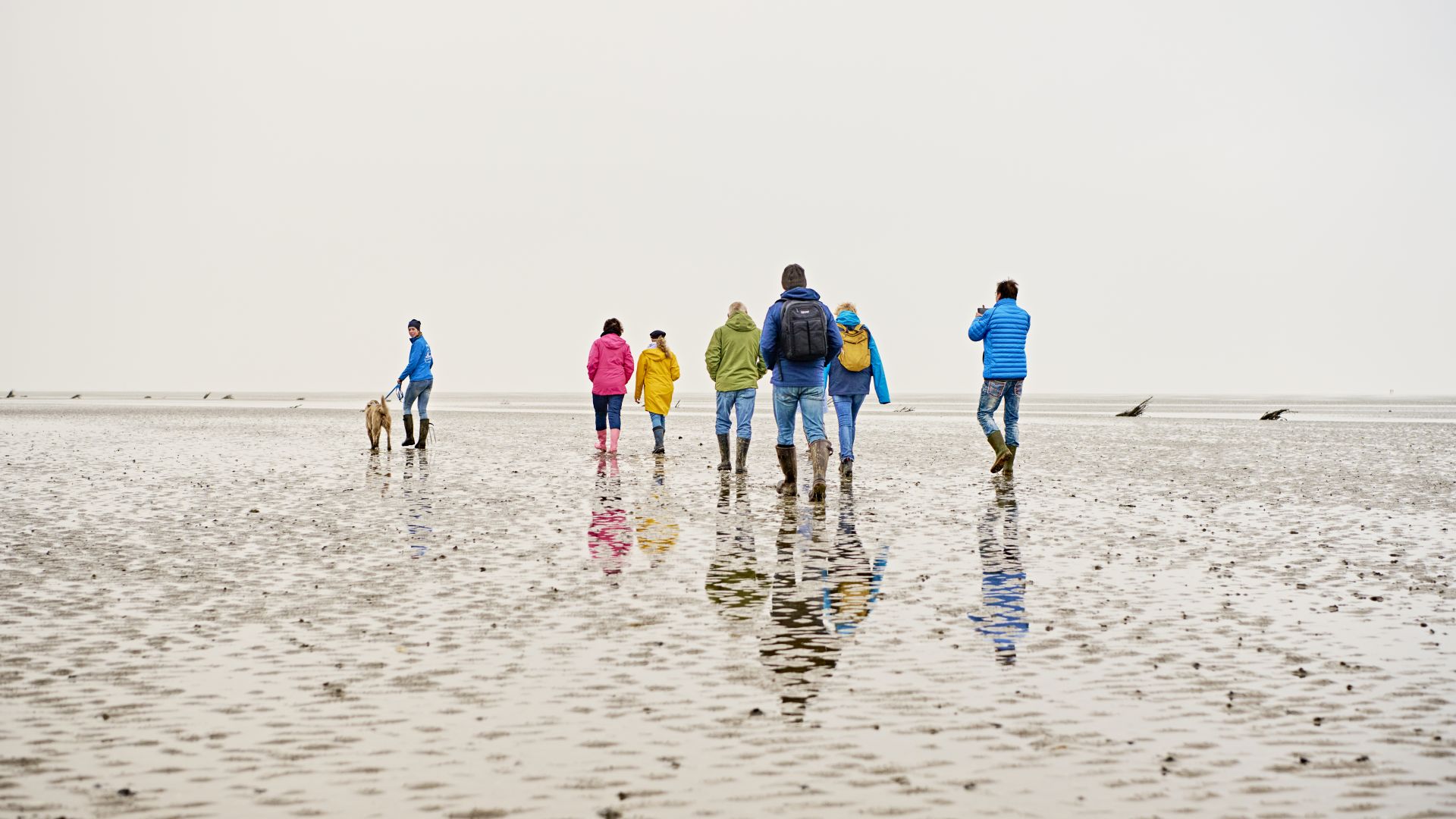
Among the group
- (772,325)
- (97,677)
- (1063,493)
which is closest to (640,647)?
(97,677)

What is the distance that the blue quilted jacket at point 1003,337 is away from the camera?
57.0ft

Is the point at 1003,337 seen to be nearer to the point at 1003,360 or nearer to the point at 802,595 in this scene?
the point at 1003,360

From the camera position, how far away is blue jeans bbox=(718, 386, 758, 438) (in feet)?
59.8

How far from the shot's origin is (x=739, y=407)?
18641 mm

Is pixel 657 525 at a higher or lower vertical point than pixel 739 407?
lower

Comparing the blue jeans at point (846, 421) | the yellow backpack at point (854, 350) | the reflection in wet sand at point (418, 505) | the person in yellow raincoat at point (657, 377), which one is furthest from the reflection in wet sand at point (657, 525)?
the person in yellow raincoat at point (657, 377)

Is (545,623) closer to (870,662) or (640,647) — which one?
(640,647)

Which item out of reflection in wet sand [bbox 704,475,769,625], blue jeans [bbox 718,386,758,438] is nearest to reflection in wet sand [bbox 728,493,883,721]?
reflection in wet sand [bbox 704,475,769,625]

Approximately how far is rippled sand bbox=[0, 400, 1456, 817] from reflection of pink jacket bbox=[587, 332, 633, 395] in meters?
7.94

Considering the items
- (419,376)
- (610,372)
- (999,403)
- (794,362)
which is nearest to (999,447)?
(999,403)

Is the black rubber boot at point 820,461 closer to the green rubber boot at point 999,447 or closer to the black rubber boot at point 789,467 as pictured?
the black rubber boot at point 789,467

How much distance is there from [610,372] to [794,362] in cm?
835

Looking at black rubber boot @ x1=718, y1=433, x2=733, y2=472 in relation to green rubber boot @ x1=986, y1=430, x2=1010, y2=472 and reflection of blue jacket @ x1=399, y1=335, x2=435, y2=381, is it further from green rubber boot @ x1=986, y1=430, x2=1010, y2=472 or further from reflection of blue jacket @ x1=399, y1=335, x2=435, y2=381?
reflection of blue jacket @ x1=399, y1=335, x2=435, y2=381

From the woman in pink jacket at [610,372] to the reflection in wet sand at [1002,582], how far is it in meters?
10.3
